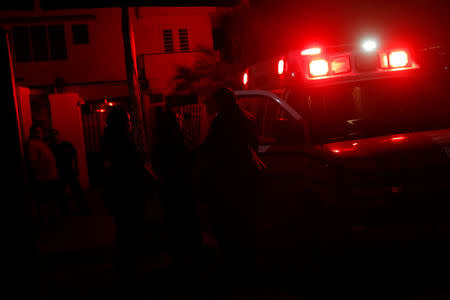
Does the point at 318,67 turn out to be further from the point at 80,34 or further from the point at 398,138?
the point at 80,34

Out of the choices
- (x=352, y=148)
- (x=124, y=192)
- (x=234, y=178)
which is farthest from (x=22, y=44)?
(x=352, y=148)

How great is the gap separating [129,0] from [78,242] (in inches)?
142

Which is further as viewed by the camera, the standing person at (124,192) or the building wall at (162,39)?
the building wall at (162,39)

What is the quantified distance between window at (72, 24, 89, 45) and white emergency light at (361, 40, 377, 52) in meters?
20.0

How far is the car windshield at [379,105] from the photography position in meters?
5.86

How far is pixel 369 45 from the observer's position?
6223 millimetres

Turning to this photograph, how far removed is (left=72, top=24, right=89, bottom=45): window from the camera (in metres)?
24.0

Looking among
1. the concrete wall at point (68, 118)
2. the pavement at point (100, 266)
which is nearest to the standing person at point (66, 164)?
the pavement at point (100, 266)

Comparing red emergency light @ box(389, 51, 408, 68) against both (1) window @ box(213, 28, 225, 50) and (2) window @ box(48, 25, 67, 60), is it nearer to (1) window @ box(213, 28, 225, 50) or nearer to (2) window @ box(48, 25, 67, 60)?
(2) window @ box(48, 25, 67, 60)

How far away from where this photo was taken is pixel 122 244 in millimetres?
5082

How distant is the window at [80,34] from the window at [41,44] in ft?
1.69

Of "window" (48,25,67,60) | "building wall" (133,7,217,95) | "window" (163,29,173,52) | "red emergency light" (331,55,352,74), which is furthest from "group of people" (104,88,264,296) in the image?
"window" (163,29,173,52)

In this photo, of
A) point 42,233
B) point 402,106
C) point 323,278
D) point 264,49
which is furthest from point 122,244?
point 264,49

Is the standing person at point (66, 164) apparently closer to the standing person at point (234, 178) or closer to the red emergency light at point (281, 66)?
the red emergency light at point (281, 66)
